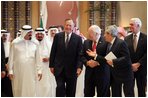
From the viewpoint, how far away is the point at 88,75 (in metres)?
5.48

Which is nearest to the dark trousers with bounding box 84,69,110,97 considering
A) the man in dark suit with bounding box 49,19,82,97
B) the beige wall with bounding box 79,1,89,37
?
the man in dark suit with bounding box 49,19,82,97

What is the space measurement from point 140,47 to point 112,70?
2.14 feet

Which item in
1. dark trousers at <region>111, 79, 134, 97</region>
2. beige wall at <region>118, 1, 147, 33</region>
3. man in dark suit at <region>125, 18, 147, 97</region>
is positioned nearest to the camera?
dark trousers at <region>111, 79, 134, 97</region>

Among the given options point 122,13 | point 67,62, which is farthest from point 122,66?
point 122,13

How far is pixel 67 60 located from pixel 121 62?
1.04 meters

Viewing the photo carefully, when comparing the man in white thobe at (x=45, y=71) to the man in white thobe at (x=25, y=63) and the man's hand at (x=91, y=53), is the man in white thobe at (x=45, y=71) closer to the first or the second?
the man in white thobe at (x=25, y=63)

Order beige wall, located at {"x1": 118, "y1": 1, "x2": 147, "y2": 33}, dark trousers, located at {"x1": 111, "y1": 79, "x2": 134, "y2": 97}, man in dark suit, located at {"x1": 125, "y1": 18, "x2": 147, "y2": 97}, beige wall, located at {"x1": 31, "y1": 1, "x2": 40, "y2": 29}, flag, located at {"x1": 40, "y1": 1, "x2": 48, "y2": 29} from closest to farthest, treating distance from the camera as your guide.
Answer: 1. dark trousers, located at {"x1": 111, "y1": 79, "x2": 134, "y2": 97}
2. man in dark suit, located at {"x1": 125, "y1": 18, "x2": 147, "y2": 97}
3. beige wall, located at {"x1": 118, "y1": 1, "x2": 147, "y2": 33}
4. flag, located at {"x1": 40, "y1": 1, "x2": 48, "y2": 29}
5. beige wall, located at {"x1": 31, "y1": 1, "x2": 40, "y2": 29}

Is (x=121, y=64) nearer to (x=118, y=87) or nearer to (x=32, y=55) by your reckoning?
(x=118, y=87)

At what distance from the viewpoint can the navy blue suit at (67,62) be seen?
565cm

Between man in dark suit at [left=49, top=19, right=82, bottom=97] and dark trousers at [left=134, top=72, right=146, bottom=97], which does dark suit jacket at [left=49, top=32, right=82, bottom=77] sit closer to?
man in dark suit at [left=49, top=19, right=82, bottom=97]

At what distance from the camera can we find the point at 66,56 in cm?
567

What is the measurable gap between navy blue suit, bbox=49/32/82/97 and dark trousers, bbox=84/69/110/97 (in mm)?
279

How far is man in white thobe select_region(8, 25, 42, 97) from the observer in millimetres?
6211

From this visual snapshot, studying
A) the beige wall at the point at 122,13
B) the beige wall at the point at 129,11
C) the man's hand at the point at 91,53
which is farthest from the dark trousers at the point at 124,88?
the beige wall at the point at 129,11
